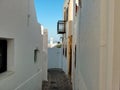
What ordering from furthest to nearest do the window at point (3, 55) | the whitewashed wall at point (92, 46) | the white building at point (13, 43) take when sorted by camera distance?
the window at point (3, 55)
the white building at point (13, 43)
the whitewashed wall at point (92, 46)

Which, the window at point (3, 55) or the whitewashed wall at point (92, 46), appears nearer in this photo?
the whitewashed wall at point (92, 46)

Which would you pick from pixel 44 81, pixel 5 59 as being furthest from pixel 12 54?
pixel 44 81

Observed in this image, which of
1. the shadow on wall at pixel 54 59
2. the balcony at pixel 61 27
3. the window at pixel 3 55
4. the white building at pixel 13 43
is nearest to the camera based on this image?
the white building at pixel 13 43

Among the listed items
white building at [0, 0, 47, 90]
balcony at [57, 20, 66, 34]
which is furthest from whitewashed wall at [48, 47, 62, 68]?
white building at [0, 0, 47, 90]

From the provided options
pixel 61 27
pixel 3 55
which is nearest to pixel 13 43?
pixel 3 55

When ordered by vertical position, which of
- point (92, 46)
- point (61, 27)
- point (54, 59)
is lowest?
point (54, 59)

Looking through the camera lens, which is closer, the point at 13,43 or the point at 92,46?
the point at 92,46

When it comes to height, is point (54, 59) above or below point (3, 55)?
below

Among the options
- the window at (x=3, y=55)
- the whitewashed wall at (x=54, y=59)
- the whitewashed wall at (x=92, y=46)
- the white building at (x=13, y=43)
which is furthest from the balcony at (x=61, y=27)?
the whitewashed wall at (x=92, y=46)

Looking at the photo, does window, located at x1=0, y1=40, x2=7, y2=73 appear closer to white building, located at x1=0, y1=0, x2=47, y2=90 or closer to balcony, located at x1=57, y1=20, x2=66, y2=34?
white building, located at x1=0, y1=0, x2=47, y2=90

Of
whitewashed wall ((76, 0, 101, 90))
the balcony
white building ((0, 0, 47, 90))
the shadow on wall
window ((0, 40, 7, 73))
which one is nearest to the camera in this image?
whitewashed wall ((76, 0, 101, 90))

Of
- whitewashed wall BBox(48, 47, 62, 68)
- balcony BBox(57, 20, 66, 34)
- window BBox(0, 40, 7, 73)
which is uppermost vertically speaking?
balcony BBox(57, 20, 66, 34)

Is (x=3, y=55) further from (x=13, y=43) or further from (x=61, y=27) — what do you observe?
(x=61, y=27)

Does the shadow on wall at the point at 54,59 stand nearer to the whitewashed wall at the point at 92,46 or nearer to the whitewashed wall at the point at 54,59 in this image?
the whitewashed wall at the point at 54,59
